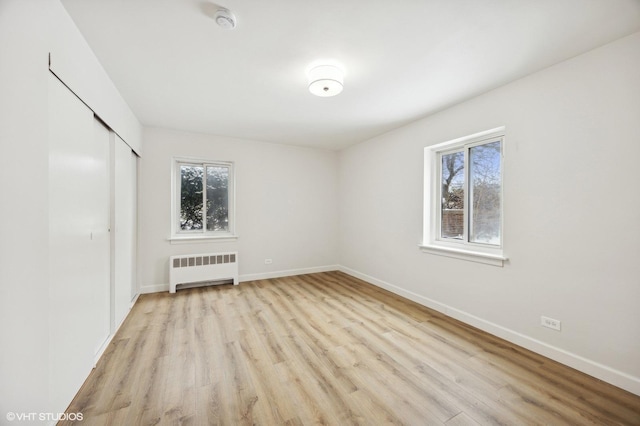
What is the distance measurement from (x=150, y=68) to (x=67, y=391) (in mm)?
2530

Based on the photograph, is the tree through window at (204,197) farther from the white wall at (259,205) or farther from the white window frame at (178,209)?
the white wall at (259,205)

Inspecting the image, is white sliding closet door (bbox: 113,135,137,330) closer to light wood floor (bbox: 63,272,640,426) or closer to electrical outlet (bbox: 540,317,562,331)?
light wood floor (bbox: 63,272,640,426)

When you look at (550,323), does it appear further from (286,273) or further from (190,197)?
(190,197)

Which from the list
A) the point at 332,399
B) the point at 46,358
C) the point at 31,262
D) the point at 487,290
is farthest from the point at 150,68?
the point at 487,290

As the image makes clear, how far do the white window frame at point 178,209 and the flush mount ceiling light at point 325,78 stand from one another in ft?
8.83

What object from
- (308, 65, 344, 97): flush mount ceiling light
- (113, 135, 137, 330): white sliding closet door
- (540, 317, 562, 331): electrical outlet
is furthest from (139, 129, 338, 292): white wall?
(540, 317, 562, 331): electrical outlet

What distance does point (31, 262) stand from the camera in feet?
4.06

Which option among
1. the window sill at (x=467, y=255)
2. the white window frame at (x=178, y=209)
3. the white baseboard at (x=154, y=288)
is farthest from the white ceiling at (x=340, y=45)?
the white baseboard at (x=154, y=288)

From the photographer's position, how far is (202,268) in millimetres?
4109

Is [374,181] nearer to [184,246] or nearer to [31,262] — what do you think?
[184,246]

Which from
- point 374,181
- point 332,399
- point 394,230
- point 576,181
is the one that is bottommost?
point 332,399

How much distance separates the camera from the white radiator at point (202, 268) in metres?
Result: 3.93

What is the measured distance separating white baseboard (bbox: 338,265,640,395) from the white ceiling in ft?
8.04

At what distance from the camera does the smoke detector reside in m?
1.59
